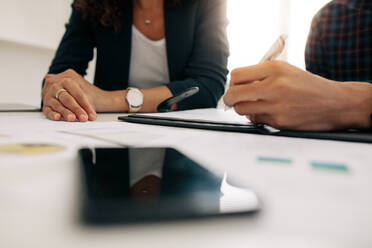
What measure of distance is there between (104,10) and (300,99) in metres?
0.75

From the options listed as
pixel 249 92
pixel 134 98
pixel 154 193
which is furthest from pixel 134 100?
pixel 154 193

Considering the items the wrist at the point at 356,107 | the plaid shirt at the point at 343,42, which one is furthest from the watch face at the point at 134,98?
the plaid shirt at the point at 343,42

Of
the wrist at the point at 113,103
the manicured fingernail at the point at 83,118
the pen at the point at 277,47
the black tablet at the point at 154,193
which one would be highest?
the pen at the point at 277,47

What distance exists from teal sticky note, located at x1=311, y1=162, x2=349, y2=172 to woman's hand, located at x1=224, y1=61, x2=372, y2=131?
175mm

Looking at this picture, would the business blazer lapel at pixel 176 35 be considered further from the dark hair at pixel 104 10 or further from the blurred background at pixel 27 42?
the blurred background at pixel 27 42

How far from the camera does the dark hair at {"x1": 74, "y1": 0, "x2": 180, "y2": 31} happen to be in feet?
2.89

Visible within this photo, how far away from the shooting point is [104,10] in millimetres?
889

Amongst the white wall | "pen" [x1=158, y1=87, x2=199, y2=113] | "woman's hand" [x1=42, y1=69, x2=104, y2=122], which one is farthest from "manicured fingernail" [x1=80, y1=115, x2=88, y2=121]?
the white wall

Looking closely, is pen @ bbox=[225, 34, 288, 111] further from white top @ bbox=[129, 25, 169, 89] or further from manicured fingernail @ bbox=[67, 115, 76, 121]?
white top @ bbox=[129, 25, 169, 89]

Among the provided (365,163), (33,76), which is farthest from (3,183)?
(33,76)

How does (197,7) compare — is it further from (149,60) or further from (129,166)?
(129,166)

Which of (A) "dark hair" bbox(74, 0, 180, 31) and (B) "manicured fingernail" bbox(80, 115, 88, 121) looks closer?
(B) "manicured fingernail" bbox(80, 115, 88, 121)

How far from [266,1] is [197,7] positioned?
83.7 inches

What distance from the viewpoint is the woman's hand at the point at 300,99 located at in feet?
1.19
